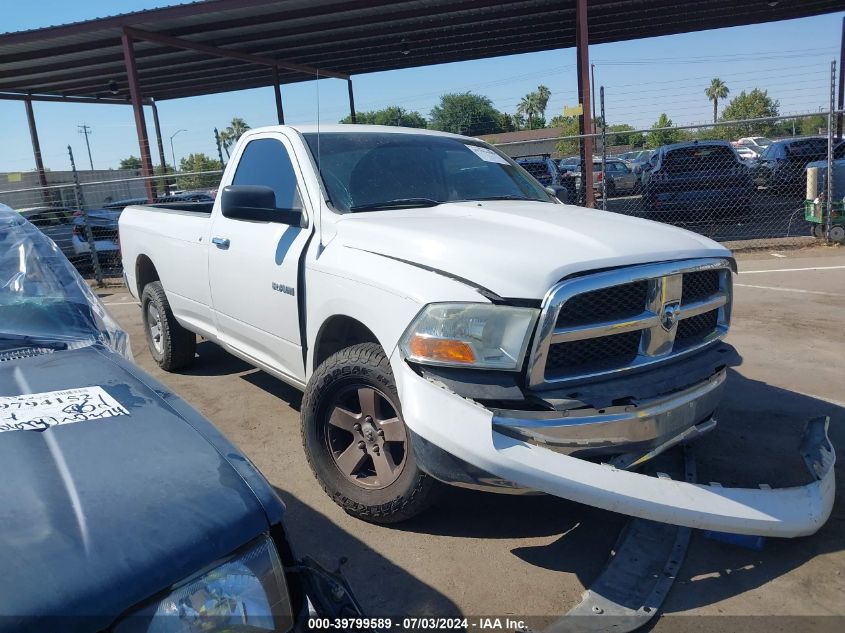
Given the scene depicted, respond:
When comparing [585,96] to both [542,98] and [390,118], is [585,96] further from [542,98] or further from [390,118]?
[542,98]

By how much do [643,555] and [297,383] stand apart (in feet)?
6.81

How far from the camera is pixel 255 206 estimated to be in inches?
145

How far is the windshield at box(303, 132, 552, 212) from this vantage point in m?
3.82

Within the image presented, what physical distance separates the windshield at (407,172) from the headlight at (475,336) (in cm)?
124

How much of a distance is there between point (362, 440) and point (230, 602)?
5.77ft

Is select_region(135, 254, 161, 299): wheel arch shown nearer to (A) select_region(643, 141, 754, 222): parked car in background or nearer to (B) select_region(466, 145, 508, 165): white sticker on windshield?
(B) select_region(466, 145, 508, 165): white sticker on windshield

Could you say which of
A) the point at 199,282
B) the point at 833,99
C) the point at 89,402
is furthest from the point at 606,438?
the point at 833,99

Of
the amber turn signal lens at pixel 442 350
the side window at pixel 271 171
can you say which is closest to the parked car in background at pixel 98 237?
the side window at pixel 271 171

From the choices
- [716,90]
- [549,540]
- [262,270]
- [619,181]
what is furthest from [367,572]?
[716,90]

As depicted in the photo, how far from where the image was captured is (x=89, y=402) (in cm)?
195

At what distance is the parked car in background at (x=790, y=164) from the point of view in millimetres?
15594

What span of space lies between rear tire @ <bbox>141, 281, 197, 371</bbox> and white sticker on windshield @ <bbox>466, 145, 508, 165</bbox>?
9.48 feet

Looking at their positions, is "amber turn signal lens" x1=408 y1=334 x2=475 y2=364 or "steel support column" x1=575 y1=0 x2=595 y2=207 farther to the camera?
"steel support column" x1=575 y1=0 x2=595 y2=207

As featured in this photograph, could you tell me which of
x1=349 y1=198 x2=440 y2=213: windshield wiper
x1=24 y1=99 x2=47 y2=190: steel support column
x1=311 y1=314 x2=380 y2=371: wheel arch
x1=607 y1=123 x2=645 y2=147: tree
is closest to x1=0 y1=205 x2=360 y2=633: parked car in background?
x1=311 y1=314 x2=380 y2=371: wheel arch
